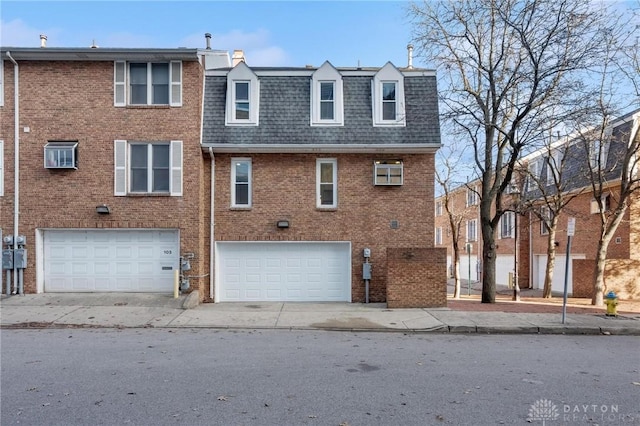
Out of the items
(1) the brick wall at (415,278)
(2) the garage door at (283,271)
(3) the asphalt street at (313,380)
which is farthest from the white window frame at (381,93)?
(3) the asphalt street at (313,380)

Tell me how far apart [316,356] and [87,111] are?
35.6 ft

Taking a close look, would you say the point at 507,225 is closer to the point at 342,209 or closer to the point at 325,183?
the point at 342,209

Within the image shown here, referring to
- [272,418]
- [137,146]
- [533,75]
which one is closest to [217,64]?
[137,146]

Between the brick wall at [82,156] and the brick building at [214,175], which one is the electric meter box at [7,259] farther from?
the brick wall at [82,156]

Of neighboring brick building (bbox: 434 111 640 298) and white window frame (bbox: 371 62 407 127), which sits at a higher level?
white window frame (bbox: 371 62 407 127)

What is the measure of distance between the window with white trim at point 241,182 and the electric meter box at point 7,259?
21.9 feet

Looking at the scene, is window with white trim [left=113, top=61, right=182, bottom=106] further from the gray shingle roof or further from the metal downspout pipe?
the metal downspout pipe

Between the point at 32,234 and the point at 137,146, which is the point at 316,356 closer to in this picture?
A: the point at 137,146

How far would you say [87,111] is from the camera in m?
14.0

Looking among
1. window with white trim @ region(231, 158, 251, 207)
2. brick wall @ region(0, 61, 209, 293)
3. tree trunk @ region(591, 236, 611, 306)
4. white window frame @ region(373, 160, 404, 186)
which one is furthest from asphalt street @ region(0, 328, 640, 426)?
tree trunk @ region(591, 236, 611, 306)

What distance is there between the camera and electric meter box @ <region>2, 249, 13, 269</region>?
13.6 m

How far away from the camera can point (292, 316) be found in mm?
12203

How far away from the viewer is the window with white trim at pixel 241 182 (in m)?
14.9

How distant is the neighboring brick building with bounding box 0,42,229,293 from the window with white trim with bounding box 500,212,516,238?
2215 cm
